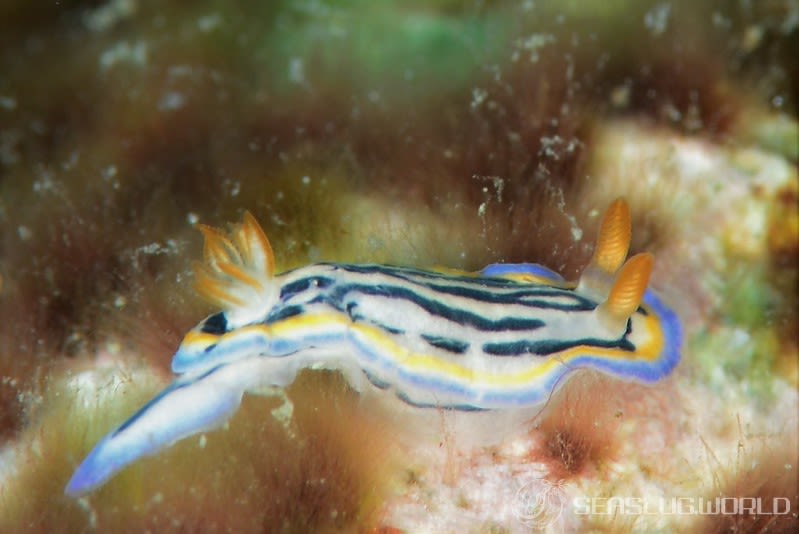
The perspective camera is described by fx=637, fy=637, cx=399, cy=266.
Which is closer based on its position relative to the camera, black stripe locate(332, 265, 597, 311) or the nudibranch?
the nudibranch

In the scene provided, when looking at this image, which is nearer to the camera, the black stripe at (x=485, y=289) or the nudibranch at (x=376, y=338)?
the nudibranch at (x=376, y=338)

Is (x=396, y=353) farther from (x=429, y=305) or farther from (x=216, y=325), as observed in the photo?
(x=216, y=325)

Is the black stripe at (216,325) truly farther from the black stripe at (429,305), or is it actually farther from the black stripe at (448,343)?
the black stripe at (448,343)

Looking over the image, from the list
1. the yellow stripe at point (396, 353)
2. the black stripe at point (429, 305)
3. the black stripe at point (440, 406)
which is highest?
the black stripe at point (429, 305)

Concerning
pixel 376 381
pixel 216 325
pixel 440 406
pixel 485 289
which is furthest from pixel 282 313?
pixel 485 289

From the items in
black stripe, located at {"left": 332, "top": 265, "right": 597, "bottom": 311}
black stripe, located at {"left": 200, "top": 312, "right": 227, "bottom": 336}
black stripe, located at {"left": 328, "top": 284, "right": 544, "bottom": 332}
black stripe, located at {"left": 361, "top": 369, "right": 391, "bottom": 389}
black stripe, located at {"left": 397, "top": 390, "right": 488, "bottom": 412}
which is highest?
black stripe, located at {"left": 332, "top": 265, "right": 597, "bottom": 311}

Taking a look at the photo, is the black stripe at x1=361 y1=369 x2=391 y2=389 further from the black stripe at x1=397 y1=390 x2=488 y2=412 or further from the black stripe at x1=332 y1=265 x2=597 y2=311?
the black stripe at x1=332 y1=265 x2=597 y2=311

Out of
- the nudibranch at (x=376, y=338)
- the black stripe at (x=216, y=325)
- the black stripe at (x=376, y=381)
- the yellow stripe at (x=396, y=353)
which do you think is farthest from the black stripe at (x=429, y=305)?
the black stripe at (x=216, y=325)

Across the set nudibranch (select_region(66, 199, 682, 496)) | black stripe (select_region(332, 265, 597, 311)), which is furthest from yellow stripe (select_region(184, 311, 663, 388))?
black stripe (select_region(332, 265, 597, 311))

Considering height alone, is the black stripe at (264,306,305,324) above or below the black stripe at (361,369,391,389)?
above
